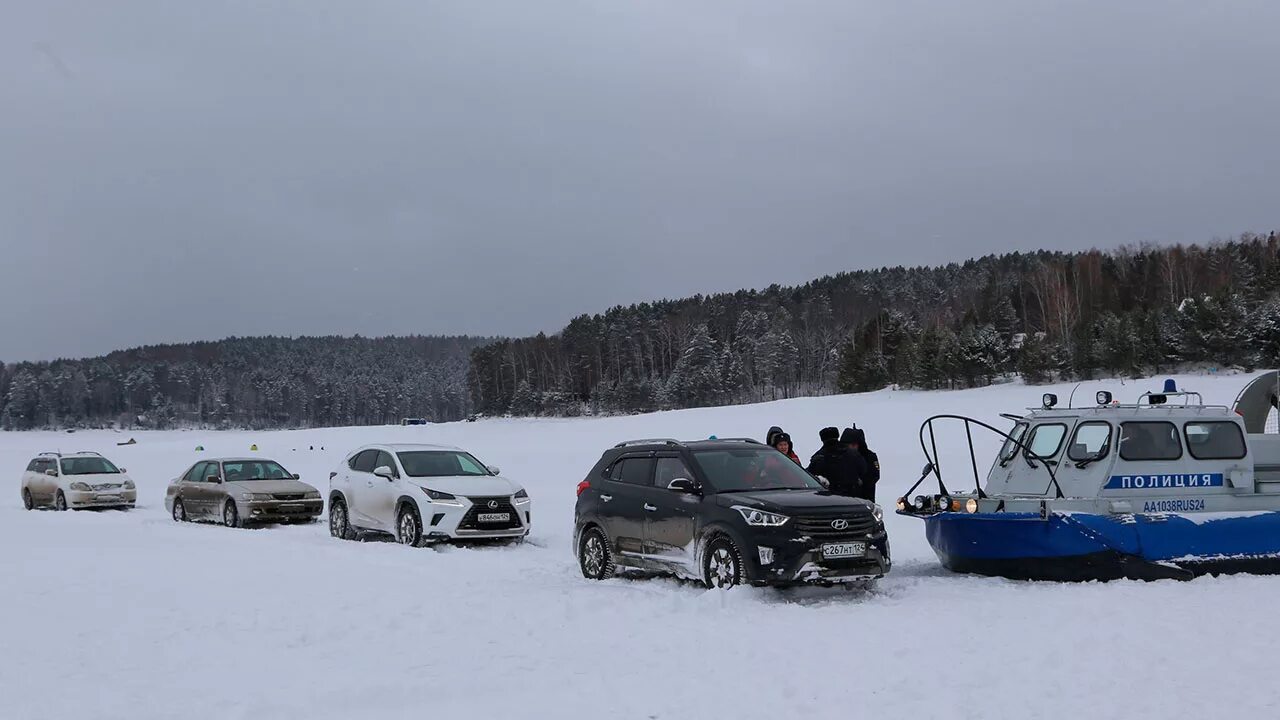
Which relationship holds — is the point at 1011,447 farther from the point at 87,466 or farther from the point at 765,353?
the point at 765,353

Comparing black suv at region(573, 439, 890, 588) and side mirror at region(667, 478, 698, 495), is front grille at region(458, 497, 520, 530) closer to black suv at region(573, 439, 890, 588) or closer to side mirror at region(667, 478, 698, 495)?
black suv at region(573, 439, 890, 588)

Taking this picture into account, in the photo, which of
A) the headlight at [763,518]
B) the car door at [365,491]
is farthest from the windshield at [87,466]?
the headlight at [763,518]

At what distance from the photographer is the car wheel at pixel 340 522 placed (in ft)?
56.2

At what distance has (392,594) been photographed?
1058cm

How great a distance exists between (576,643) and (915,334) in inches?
3056

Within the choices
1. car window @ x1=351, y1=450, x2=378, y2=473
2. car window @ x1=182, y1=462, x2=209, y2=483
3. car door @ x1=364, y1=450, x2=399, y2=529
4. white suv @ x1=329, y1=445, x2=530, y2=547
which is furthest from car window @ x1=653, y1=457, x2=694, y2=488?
car window @ x1=182, y1=462, x2=209, y2=483

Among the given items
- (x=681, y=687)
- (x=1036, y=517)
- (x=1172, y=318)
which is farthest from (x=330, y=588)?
(x=1172, y=318)

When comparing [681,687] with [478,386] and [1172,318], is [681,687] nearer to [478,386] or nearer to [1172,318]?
[1172,318]

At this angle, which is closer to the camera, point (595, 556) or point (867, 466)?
point (595, 556)

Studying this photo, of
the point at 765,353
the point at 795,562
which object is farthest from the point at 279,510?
the point at 765,353

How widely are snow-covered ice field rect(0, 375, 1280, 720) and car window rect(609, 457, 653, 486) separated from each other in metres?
1.18

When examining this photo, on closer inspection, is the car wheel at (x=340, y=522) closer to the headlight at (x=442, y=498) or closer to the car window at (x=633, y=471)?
the headlight at (x=442, y=498)

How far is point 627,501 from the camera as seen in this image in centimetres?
1210

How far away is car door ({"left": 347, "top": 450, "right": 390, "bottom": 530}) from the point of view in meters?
16.4
